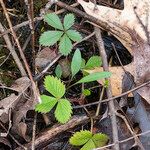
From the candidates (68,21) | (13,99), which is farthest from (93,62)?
(13,99)

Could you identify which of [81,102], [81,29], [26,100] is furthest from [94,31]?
[26,100]

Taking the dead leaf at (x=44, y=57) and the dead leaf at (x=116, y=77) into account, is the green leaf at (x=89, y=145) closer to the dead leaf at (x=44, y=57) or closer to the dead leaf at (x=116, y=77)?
the dead leaf at (x=116, y=77)

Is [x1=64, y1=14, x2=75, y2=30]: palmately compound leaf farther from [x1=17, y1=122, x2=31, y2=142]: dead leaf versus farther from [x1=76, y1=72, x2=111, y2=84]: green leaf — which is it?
[x1=17, y1=122, x2=31, y2=142]: dead leaf

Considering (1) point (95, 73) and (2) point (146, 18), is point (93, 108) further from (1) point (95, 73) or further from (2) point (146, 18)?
(2) point (146, 18)

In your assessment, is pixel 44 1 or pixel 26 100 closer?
pixel 26 100

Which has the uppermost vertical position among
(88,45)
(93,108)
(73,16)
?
(73,16)

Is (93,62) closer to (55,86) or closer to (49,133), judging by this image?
(55,86)

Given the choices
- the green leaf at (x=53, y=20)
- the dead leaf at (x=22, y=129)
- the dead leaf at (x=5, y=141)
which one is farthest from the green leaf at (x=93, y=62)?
the dead leaf at (x=5, y=141)
